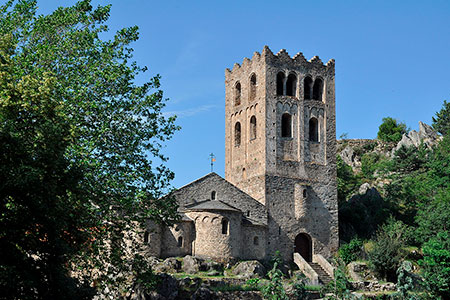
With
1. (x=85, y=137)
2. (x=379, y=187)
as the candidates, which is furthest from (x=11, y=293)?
(x=379, y=187)

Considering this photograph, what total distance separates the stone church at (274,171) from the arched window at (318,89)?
0.08m

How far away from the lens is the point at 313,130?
150 ft

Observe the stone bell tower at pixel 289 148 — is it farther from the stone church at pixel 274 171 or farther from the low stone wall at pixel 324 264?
the low stone wall at pixel 324 264

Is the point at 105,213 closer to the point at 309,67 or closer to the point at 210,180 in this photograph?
the point at 210,180

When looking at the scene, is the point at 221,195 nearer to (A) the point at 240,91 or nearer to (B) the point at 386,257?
(A) the point at 240,91

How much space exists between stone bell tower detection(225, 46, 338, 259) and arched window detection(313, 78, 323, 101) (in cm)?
8

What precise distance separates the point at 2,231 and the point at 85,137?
6616 millimetres

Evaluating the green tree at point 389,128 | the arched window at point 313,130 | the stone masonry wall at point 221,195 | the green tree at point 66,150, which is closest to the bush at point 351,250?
the stone masonry wall at point 221,195

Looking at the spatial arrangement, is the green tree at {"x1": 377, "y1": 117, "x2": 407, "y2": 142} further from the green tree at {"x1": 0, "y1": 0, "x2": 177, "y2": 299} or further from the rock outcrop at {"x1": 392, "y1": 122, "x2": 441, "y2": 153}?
the green tree at {"x1": 0, "y1": 0, "x2": 177, "y2": 299}

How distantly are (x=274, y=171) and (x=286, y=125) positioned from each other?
13.9 ft

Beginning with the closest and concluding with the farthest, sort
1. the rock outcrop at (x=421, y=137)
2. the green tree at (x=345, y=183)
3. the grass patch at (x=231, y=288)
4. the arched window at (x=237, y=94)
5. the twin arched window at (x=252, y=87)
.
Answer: the grass patch at (x=231, y=288) → the twin arched window at (x=252, y=87) → the arched window at (x=237, y=94) → the green tree at (x=345, y=183) → the rock outcrop at (x=421, y=137)

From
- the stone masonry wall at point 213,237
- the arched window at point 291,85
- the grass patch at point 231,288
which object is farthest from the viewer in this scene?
the arched window at point 291,85

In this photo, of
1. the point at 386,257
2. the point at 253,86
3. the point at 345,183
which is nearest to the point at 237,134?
the point at 253,86

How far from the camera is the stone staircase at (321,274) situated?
128 feet
